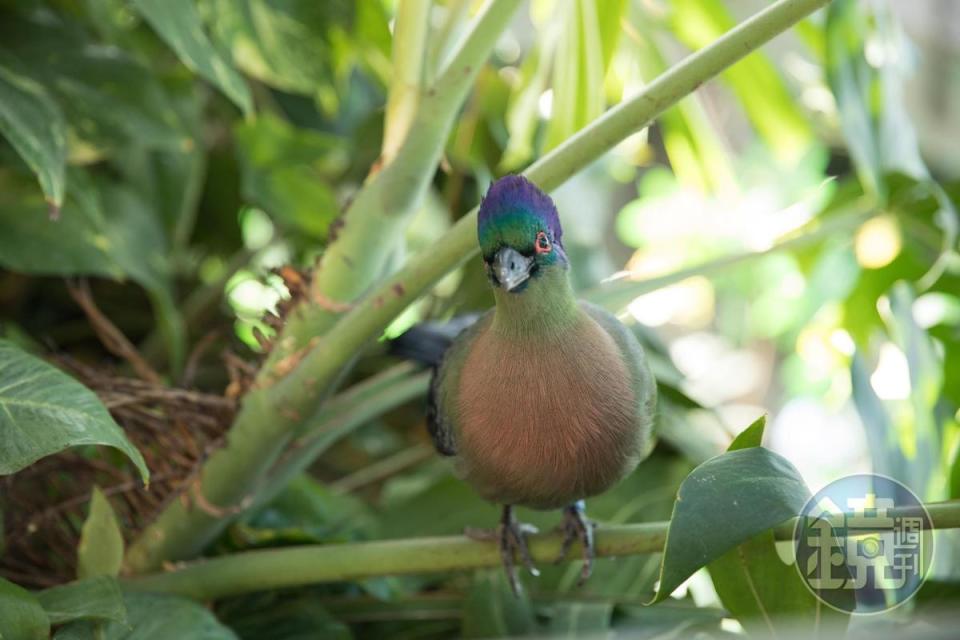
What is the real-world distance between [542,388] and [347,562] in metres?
0.26

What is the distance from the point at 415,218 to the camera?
1327 millimetres

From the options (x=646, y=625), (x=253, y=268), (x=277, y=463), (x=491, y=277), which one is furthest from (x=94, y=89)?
(x=646, y=625)

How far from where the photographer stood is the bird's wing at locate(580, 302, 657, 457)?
951 mm

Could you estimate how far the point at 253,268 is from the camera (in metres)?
1.65

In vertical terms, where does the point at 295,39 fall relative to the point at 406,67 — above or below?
above

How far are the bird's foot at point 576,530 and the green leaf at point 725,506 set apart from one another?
25 centimetres

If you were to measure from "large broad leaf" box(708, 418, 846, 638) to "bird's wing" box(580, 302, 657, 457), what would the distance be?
5.7 inches

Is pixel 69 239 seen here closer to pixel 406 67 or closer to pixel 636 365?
pixel 406 67

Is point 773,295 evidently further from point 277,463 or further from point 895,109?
point 277,463

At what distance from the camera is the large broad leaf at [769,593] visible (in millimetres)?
891

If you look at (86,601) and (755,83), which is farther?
(755,83)

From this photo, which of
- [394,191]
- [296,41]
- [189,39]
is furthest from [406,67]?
Result: [296,41]

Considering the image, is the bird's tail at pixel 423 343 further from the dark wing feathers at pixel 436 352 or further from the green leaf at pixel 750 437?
the green leaf at pixel 750 437

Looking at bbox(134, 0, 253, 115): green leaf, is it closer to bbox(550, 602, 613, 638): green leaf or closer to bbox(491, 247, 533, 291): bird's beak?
bbox(491, 247, 533, 291): bird's beak
